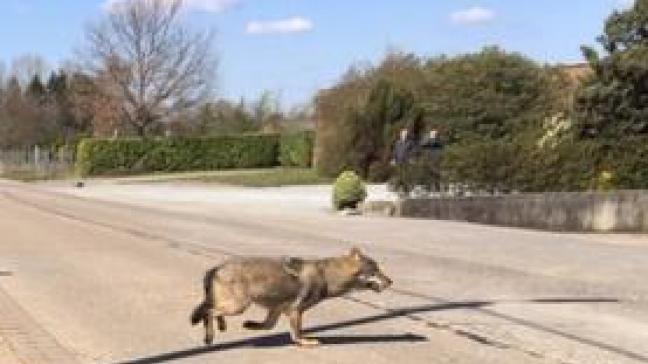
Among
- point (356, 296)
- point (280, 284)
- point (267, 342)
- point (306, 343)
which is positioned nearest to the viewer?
point (280, 284)

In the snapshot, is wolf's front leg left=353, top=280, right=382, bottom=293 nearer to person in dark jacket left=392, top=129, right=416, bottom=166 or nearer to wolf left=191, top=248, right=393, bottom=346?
wolf left=191, top=248, right=393, bottom=346

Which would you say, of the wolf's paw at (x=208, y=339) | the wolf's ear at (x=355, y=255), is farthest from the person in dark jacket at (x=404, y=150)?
the wolf's ear at (x=355, y=255)

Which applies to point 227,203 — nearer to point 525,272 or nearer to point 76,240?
point 76,240

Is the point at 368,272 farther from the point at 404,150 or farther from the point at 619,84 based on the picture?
the point at 404,150

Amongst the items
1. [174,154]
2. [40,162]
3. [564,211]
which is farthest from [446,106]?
[40,162]

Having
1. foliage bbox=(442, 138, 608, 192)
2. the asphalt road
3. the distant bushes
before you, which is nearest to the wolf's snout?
the asphalt road

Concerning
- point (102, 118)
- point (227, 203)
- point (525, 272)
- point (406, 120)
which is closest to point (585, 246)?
point (525, 272)

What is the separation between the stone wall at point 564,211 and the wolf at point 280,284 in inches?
642

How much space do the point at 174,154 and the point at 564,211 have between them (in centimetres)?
5239

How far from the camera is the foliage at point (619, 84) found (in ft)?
105

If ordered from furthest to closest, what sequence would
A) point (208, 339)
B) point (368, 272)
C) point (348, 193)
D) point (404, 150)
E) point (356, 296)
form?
point (404, 150) → point (348, 193) → point (356, 296) → point (208, 339) → point (368, 272)

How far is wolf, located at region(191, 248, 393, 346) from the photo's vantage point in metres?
9.68

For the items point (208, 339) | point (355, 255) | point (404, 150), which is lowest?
point (208, 339)

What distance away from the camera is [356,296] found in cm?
1407
